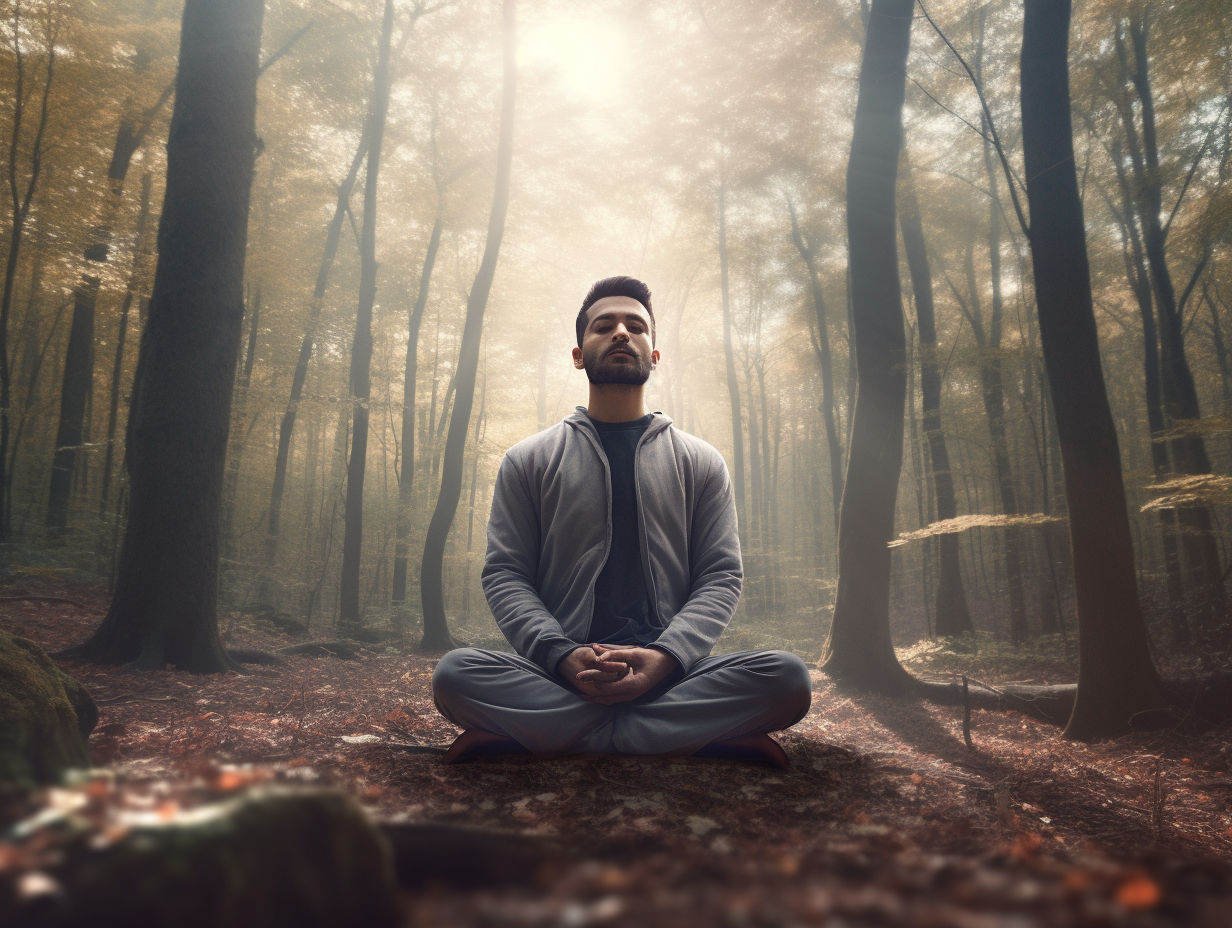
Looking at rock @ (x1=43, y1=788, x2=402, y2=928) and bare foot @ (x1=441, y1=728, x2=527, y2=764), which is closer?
rock @ (x1=43, y1=788, x2=402, y2=928)

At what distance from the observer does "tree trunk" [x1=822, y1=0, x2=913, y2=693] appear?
7.07m

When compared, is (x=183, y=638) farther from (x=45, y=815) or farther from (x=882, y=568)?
(x=882, y=568)

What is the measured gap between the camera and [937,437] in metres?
11.3

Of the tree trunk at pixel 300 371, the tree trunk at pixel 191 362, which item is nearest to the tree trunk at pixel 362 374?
the tree trunk at pixel 300 371

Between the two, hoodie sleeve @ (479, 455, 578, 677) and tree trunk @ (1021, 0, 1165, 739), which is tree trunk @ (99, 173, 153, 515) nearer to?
hoodie sleeve @ (479, 455, 578, 677)

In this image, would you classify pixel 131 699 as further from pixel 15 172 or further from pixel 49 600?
pixel 15 172

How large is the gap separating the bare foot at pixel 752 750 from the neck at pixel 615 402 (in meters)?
1.72

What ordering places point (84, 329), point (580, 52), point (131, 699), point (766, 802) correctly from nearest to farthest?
point (766, 802) < point (131, 699) < point (84, 329) < point (580, 52)

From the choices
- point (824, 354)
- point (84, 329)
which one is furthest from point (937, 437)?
point (84, 329)

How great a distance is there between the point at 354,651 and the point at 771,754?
8.79 meters

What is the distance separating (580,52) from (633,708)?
14869 mm

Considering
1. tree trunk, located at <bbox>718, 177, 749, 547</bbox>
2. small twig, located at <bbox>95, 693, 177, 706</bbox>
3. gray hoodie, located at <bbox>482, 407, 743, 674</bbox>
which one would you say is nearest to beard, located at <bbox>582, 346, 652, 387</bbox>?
gray hoodie, located at <bbox>482, 407, 743, 674</bbox>

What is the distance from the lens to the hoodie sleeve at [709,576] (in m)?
2.55

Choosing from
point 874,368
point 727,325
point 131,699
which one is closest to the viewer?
point 131,699
